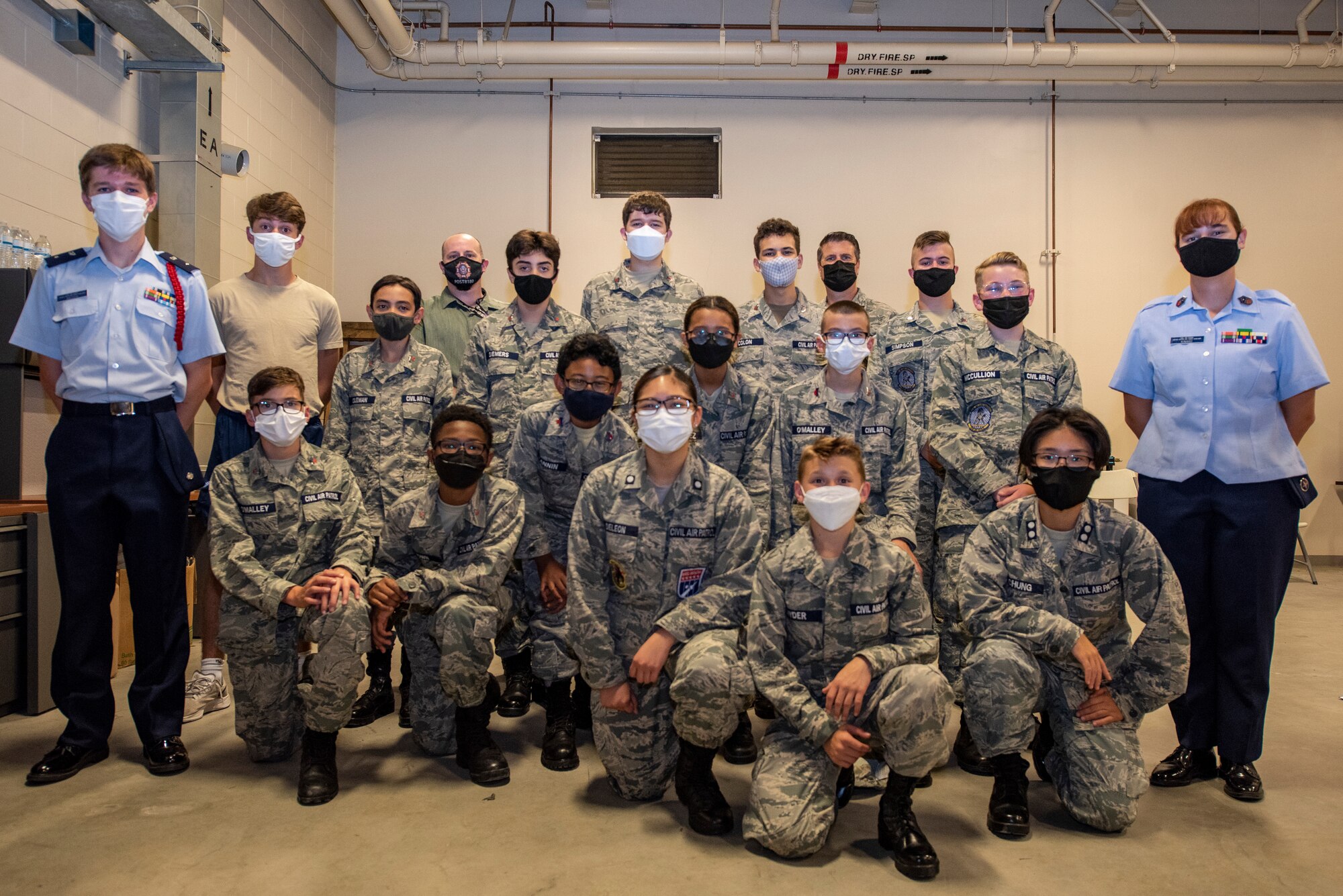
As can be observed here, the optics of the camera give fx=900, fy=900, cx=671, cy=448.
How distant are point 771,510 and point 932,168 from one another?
16.8 feet

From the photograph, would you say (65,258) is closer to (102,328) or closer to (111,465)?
(102,328)

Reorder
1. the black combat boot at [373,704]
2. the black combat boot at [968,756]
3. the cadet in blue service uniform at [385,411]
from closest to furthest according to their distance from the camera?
the black combat boot at [968,756] < the black combat boot at [373,704] < the cadet in blue service uniform at [385,411]

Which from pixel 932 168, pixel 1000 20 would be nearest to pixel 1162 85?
pixel 1000 20

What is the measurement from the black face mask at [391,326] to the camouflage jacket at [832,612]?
1.96 meters

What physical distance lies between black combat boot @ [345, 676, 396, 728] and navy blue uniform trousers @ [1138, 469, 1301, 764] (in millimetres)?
2840

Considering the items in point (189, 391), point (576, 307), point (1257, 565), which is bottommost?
point (1257, 565)

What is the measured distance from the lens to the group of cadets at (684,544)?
2549 mm

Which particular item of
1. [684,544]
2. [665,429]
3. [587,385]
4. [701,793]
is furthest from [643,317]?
[701,793]

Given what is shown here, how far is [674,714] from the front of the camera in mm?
2639

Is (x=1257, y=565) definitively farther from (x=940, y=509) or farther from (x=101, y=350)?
(x=101, y=350)

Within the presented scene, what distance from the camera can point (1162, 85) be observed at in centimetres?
748

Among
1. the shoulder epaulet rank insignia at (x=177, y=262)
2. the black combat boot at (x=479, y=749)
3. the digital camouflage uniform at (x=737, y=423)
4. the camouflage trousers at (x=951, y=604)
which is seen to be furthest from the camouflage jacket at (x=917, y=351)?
the shoulder epaulet rank insignia at (x=177, y=262)

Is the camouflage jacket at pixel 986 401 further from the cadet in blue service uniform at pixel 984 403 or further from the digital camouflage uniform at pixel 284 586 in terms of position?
the digital camouflage uniform at pixel 284 586

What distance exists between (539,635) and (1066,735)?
1778 millimetres
